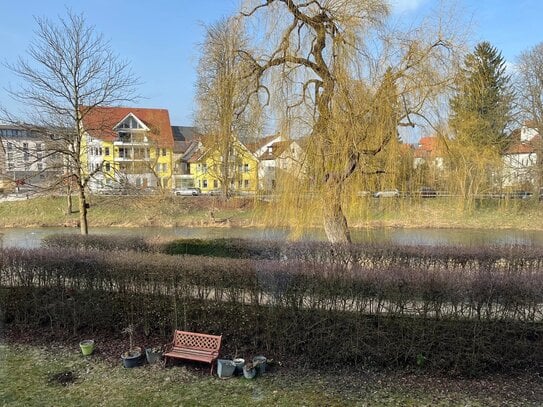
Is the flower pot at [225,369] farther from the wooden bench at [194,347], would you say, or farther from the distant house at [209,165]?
the distant house at [209,165]

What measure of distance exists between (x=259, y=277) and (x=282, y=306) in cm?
51

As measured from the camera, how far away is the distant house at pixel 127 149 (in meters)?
14.1

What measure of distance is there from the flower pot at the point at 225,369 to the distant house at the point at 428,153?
6.77m

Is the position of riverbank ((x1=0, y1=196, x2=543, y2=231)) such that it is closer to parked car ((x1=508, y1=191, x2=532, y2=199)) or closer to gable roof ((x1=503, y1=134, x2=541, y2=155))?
parked car ((x1=508, y1=191, x2=532, y2=199))

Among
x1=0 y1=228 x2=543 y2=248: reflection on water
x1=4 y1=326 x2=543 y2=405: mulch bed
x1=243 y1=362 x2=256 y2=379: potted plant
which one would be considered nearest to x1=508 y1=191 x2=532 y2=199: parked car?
x1=0 y1=228 x2=543 y2=248: reflection on water

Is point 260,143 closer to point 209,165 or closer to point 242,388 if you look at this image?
point 242,388

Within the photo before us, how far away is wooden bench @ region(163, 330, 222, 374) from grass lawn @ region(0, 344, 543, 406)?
18cm

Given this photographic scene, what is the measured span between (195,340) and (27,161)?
11.2 m

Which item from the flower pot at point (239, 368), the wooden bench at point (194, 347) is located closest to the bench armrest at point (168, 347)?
the wooden bench at point (194, 347)

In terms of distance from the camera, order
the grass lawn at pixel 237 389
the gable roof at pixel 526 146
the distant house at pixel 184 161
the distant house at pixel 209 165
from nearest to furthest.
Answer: the grass lawn at pixel 237 389 → the distant house at pixel 209 165 → the gable roof at pixel 526 146 → the distant house at pixel 184 161

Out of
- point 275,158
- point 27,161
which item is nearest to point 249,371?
point 275,158

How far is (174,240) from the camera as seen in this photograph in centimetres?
1272

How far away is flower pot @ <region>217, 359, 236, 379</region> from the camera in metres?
5.03

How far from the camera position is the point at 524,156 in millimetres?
25688
